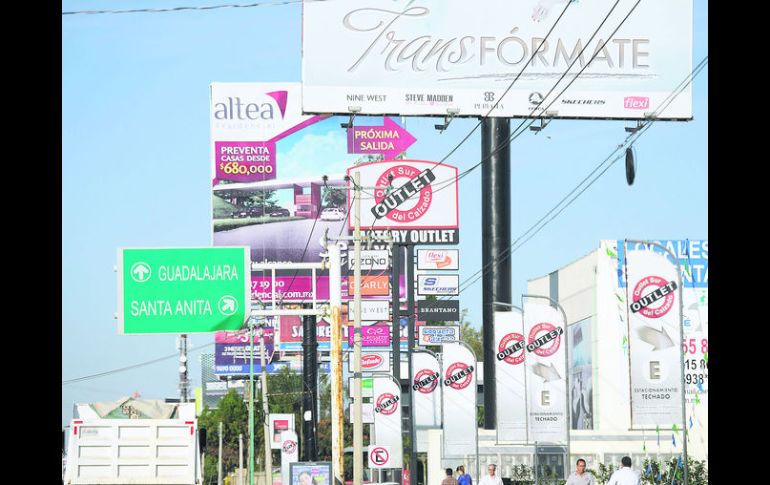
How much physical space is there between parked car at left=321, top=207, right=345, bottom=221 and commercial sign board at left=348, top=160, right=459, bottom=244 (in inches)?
394

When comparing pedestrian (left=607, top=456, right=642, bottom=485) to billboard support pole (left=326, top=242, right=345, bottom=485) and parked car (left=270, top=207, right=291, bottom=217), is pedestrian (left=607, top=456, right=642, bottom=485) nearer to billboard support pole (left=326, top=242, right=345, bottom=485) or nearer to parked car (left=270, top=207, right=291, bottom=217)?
billboard support pole (left=326, top=242, right=345, bottom=485)

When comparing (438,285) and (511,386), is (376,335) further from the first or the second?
(511,386)

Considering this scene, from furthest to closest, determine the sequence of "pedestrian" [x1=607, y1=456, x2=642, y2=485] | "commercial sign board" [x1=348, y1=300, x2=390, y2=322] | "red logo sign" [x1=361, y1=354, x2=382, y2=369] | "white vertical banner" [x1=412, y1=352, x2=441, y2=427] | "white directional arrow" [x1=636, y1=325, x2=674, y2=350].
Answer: "red logo sign" [x1=361, y1=354, x2=382, y2=369], "commercial sign board" [x1=348, y1=300, x2=390, y2=322], "white vertical banner" [x1=412, y1=352, x2=441, y2=427], "white directional arrow" [x1=636, y1=325, x2=674, y2=350], "pedestrian" [x1=607, y1=456, x2=642, y2=485]

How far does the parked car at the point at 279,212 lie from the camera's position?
259 feet

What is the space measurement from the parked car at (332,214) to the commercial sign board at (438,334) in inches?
726

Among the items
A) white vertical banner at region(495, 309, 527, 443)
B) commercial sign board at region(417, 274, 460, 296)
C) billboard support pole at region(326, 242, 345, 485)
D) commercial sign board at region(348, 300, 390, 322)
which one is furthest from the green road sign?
commercial sign board at region(417, 274, 460, 296)

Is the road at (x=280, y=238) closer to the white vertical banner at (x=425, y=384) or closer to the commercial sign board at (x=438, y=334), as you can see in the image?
the commercial sign board at (x=438, y=334)

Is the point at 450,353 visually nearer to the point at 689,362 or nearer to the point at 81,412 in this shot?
the point at 689,362

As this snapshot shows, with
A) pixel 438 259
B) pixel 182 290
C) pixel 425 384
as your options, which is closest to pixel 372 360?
pixel 438 259

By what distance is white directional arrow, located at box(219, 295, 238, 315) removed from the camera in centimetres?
2548
